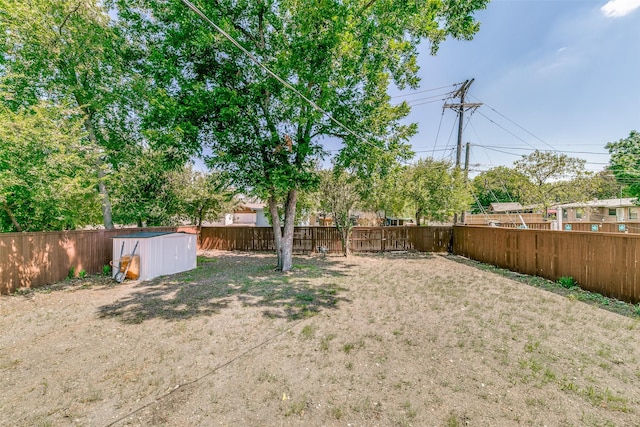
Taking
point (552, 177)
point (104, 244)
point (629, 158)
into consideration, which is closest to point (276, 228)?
point (104, 244)

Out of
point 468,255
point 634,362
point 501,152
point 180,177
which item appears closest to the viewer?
point 634,362

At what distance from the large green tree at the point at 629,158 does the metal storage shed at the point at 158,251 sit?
26192 millimetres

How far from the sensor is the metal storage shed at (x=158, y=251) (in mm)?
8531

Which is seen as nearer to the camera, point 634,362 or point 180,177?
point 634,362

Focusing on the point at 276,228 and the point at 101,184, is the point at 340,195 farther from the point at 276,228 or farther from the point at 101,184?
the point at 101,184

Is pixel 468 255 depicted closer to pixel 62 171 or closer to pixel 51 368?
pixel 51 368

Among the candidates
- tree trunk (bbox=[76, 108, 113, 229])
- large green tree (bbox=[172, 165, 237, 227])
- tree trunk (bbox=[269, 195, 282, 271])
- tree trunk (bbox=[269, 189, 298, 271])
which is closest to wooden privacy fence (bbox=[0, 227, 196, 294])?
tree trunk (bbox=[76, 108, 113, 229])

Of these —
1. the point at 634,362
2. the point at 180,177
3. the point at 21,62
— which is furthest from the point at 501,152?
the point at 21,62

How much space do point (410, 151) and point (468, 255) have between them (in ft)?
20.3

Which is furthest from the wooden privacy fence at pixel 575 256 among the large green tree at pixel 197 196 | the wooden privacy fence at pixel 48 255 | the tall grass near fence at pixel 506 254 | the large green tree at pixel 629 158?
the large green tree at pixel 629 158

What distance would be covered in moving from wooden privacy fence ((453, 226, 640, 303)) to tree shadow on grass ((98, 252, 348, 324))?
20.1ft

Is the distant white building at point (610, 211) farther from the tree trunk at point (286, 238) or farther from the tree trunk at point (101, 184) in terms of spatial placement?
the tree trunk at point (101, 184)

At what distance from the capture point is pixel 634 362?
350 cm

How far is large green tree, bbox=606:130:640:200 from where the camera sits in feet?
61.1
